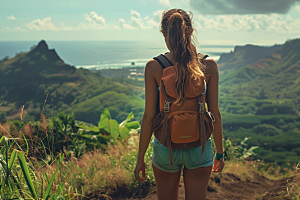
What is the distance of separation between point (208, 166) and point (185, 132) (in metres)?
0.26

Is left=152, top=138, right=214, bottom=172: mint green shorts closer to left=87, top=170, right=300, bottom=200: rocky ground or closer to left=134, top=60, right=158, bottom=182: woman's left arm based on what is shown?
left=134, top=60, right=158, bottom=182: woman's left arm

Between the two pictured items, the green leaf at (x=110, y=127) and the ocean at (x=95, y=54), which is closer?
the green leaf at (x=110, y=127)

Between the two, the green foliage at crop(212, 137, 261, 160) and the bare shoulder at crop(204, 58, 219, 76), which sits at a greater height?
the bare shoulder at crop(204, 58, 219, 76)

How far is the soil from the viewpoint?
2.64 metres

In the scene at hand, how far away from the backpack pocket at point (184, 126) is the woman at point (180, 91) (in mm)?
75

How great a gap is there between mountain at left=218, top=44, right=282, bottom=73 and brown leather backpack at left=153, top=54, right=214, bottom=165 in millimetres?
89406

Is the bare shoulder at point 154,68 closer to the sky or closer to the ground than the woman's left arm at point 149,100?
closer to the sky

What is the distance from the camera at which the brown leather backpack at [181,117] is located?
1232mm

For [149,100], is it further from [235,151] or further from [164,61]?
[235,151]

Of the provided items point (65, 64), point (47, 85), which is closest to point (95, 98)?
point (47, 85)

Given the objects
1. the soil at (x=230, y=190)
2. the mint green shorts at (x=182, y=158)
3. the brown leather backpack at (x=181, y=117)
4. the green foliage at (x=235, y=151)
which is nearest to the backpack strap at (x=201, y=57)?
the brown leather backpack at (x=181, y=117)

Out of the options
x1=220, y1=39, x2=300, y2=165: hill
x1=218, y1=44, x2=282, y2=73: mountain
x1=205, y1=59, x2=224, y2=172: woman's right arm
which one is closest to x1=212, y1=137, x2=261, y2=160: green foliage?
x1=205, y1=59, x2=224, y2=172: woman's right arm

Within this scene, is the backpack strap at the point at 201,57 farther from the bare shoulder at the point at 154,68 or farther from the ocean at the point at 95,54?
the ocean at the point at 95,54

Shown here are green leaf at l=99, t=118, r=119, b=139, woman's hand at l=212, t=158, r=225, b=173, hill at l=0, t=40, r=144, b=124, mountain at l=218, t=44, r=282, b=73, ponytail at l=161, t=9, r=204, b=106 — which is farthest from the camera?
mountain at l=218, t=44, r=282, b=73
